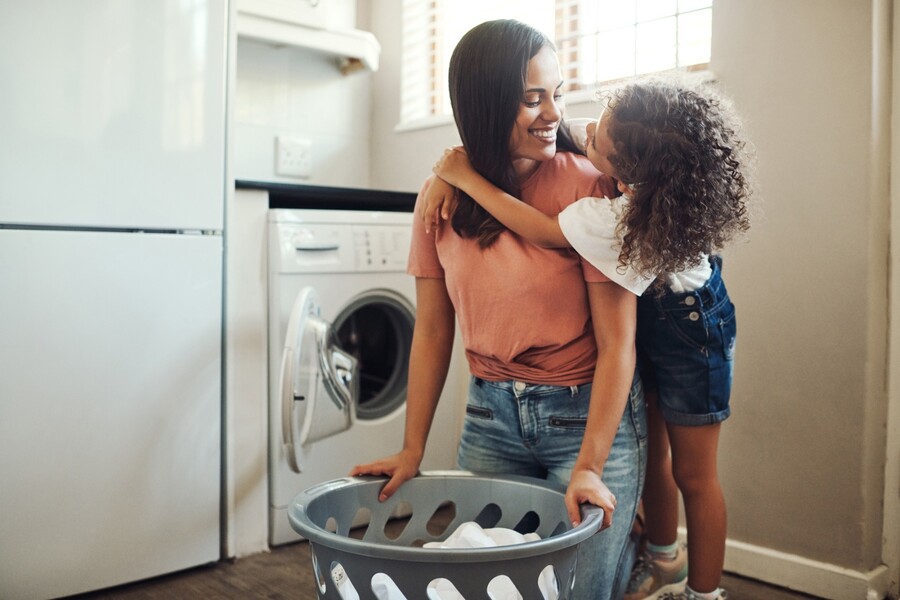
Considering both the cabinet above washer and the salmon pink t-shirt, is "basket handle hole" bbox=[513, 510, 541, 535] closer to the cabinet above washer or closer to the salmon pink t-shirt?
the salmon pink t-shirt

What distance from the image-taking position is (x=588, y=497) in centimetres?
93

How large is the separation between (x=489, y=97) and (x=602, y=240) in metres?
0.27

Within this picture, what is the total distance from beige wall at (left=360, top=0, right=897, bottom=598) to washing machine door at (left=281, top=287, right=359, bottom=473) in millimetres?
885

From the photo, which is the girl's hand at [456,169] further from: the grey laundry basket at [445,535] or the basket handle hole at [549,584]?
the basket handle hole at [549,584]

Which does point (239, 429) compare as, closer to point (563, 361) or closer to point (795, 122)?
point (563, 361)

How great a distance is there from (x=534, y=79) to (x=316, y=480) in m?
1.28

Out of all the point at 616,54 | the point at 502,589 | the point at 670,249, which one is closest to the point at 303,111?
the point at 616,54

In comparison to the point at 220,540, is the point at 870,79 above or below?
above

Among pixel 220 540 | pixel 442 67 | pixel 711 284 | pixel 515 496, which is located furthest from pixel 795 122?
pixel 220 540

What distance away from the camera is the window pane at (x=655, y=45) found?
2.03m

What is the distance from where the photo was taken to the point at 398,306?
2199mm

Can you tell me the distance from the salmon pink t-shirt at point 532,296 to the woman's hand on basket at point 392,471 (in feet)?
0.58

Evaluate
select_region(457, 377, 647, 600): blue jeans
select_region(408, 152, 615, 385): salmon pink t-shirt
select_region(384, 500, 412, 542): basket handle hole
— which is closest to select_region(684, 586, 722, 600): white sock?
select_region(457, 377, 647, 600): blue jeans

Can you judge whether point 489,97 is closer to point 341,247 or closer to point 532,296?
point 532,296
